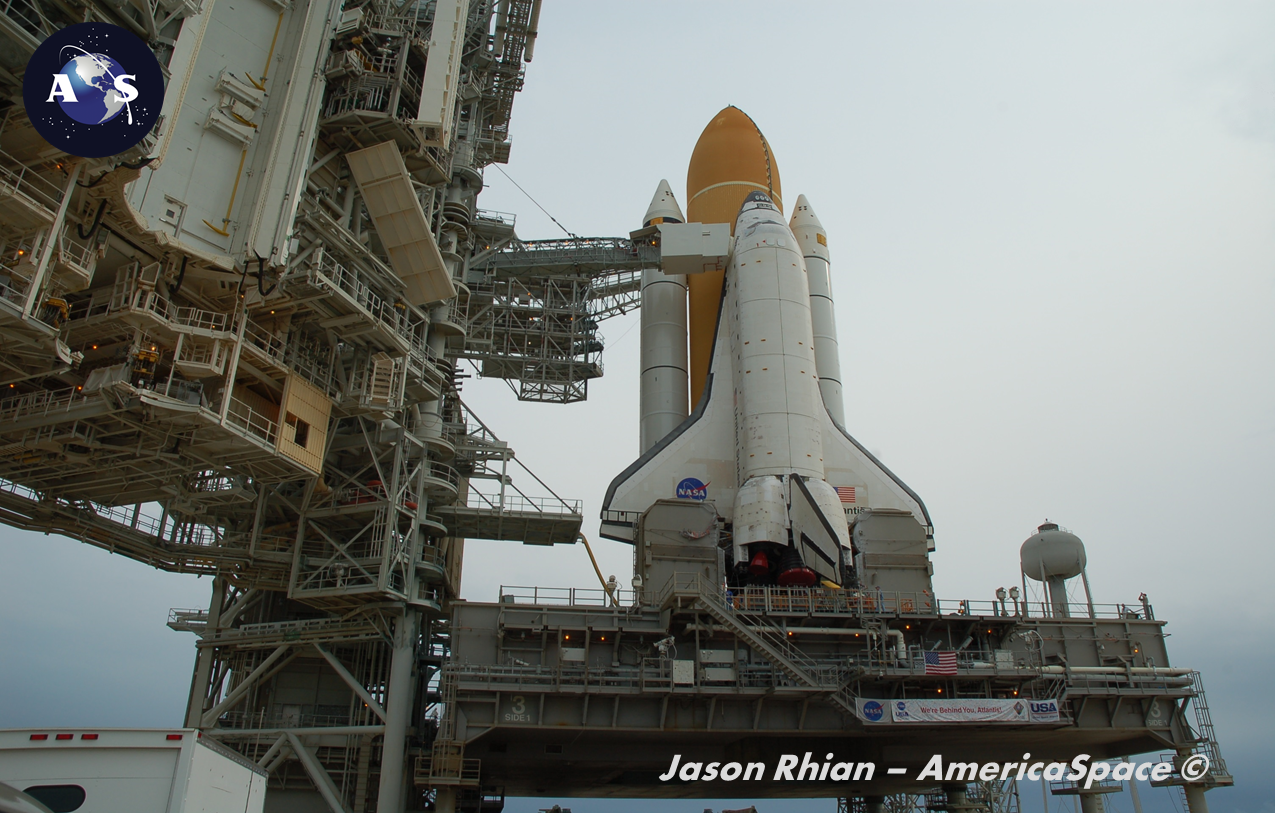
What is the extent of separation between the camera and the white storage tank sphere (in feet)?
95.9

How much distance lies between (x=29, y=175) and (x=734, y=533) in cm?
1928

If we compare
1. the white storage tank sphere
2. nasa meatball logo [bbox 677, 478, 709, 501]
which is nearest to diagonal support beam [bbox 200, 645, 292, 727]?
nasa meatball logo [bbox 677, 478, 709, 501]

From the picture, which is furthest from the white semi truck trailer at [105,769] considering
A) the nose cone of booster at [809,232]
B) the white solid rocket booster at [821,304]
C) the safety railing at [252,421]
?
the nose cone of booster at [809,232]

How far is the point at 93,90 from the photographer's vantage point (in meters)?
17.5

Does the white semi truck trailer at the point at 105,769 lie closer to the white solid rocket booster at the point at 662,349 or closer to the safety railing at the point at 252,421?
the safety railing at the point at 252,421

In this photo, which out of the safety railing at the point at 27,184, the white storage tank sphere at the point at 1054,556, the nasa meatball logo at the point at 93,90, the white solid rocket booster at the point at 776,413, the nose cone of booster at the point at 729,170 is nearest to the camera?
the nasa meatball logo at the point at 93,90

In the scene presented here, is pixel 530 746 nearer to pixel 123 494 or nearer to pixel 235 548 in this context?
pixel 235 548

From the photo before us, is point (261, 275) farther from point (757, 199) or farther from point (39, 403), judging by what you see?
point (757, 199)

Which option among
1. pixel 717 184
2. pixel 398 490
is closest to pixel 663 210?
pixel 717 184

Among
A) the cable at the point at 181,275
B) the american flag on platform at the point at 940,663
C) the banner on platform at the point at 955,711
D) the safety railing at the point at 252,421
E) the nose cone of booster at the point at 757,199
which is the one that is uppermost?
the nose cone of booster at the point at 757,199

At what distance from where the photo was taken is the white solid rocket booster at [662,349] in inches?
1356

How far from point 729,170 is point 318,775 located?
26076mm

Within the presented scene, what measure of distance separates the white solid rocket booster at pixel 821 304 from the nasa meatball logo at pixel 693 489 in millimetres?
5964

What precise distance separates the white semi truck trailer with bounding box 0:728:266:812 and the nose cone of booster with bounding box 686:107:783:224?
29459mm
